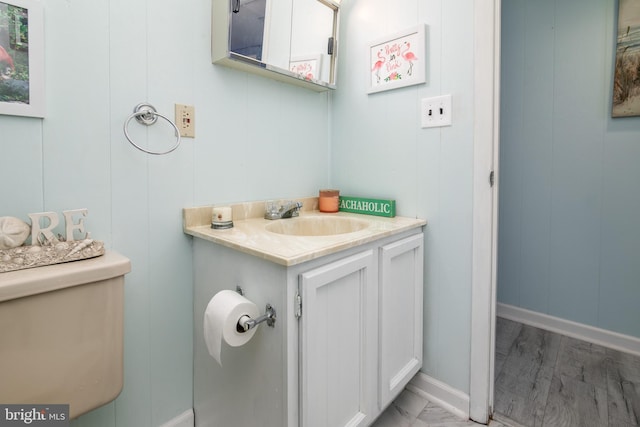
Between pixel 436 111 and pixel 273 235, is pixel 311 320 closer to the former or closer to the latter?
pixel 273 235

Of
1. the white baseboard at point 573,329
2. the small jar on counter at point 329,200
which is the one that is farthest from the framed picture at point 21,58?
the white baseboard at point 573,329

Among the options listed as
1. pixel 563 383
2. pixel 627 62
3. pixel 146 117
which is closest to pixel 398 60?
pixel 146 117

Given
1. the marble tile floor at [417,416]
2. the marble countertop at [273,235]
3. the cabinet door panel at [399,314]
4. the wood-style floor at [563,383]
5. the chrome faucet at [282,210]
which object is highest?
the chrome faucet at [282,210]

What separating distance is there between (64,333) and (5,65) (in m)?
0.68

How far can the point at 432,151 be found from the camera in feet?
4.31

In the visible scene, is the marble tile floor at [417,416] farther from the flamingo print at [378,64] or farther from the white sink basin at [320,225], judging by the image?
the flamingo print at [378,64]

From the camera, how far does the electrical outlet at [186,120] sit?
3.63 feet

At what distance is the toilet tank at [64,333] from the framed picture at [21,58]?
0.43m

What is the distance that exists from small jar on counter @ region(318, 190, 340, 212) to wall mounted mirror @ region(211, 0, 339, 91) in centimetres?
51

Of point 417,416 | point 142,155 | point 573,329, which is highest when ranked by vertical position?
point 142,155

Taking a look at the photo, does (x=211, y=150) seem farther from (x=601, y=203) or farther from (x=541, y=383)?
(x=601, y=203)

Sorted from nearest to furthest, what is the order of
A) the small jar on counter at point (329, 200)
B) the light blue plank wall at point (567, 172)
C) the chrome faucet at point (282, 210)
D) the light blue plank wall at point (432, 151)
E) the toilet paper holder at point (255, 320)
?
the toilet paper holder at point (255, 320), the light blue plank wall at point (432, 151), the chrome faucet at point (282, 210), the small jar on counter at point (329, 200), the light blue plank wall at point (567, 172)

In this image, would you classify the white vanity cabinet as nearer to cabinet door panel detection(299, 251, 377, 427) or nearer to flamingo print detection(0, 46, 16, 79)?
cabinet door panel detection(299, 251, 377, 427)

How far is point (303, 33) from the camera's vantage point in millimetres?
1407
